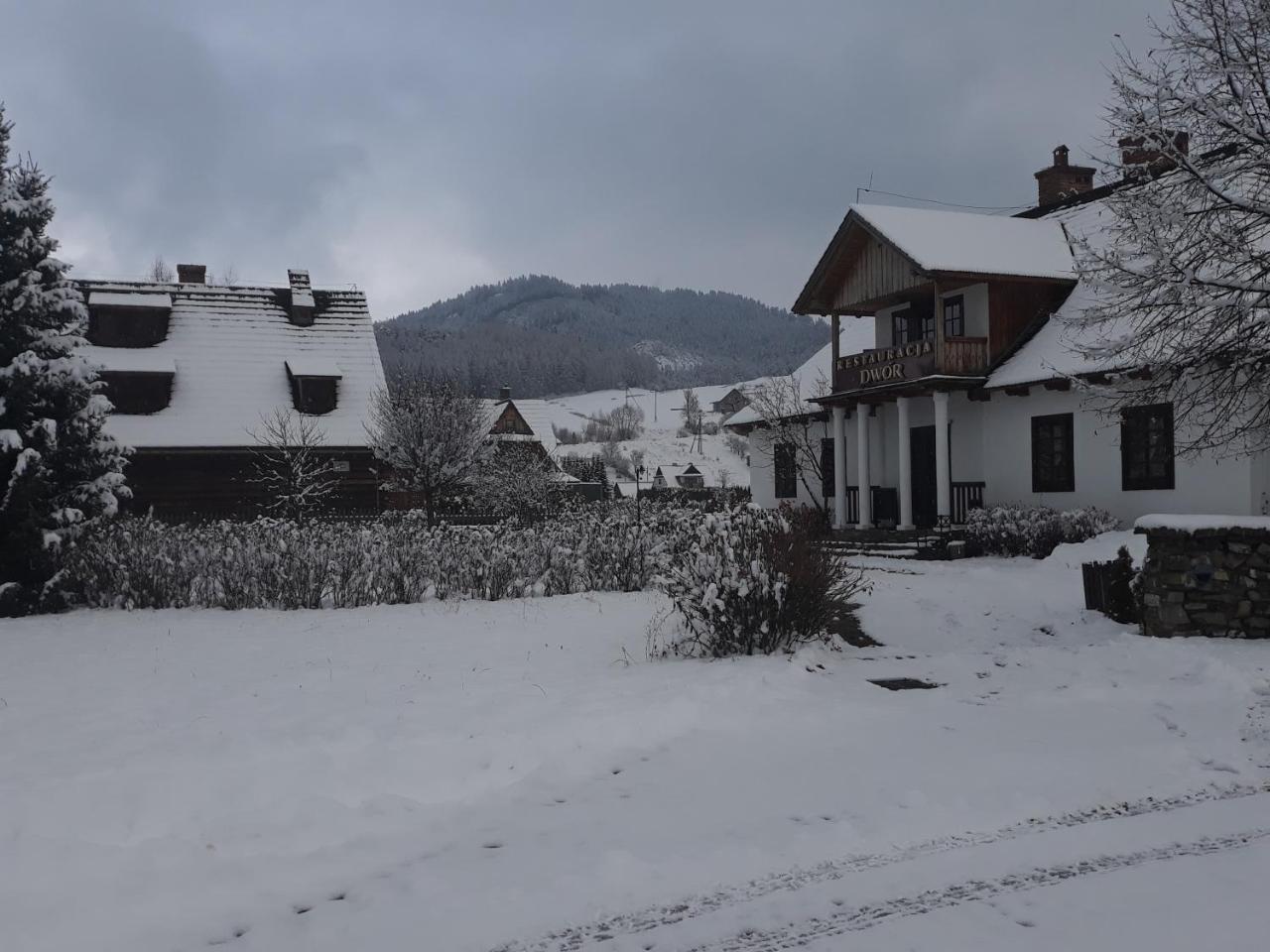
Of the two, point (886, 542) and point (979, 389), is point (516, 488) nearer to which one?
point (886, 542)

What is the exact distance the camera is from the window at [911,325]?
76.3ft

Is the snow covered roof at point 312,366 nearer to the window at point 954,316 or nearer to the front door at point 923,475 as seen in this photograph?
the front door at point 923,475

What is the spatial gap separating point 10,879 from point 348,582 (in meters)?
8.10

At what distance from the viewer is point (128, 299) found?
2691cm

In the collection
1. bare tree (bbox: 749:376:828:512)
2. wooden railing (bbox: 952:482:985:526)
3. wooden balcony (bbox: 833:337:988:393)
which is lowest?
wooden railing (bbox: 952:482:985:526)

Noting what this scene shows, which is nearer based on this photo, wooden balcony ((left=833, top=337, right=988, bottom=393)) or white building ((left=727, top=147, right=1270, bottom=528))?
white building ((left=727, top=147, right=1270, bottom=528))

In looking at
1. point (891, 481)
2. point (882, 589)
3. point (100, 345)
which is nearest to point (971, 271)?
point (891, 481)

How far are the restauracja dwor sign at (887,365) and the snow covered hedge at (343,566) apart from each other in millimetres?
9745

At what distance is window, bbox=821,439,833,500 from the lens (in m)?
26.0

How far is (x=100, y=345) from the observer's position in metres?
26.4

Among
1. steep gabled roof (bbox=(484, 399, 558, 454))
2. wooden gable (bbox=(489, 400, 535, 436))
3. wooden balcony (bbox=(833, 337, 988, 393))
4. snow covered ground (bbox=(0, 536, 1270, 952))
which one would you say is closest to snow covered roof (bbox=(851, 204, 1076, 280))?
wooden balcony (bbox=(833, 337, 988, 393))

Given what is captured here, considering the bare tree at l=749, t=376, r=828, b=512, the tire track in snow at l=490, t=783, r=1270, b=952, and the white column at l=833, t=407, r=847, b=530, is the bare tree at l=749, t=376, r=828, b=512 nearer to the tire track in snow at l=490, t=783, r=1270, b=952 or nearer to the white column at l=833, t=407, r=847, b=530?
the white column at l=833, t=407, r=847, b=530

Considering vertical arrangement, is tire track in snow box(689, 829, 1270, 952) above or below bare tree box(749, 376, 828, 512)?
below

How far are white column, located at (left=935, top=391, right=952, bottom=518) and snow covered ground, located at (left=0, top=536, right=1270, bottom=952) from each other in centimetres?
1216
